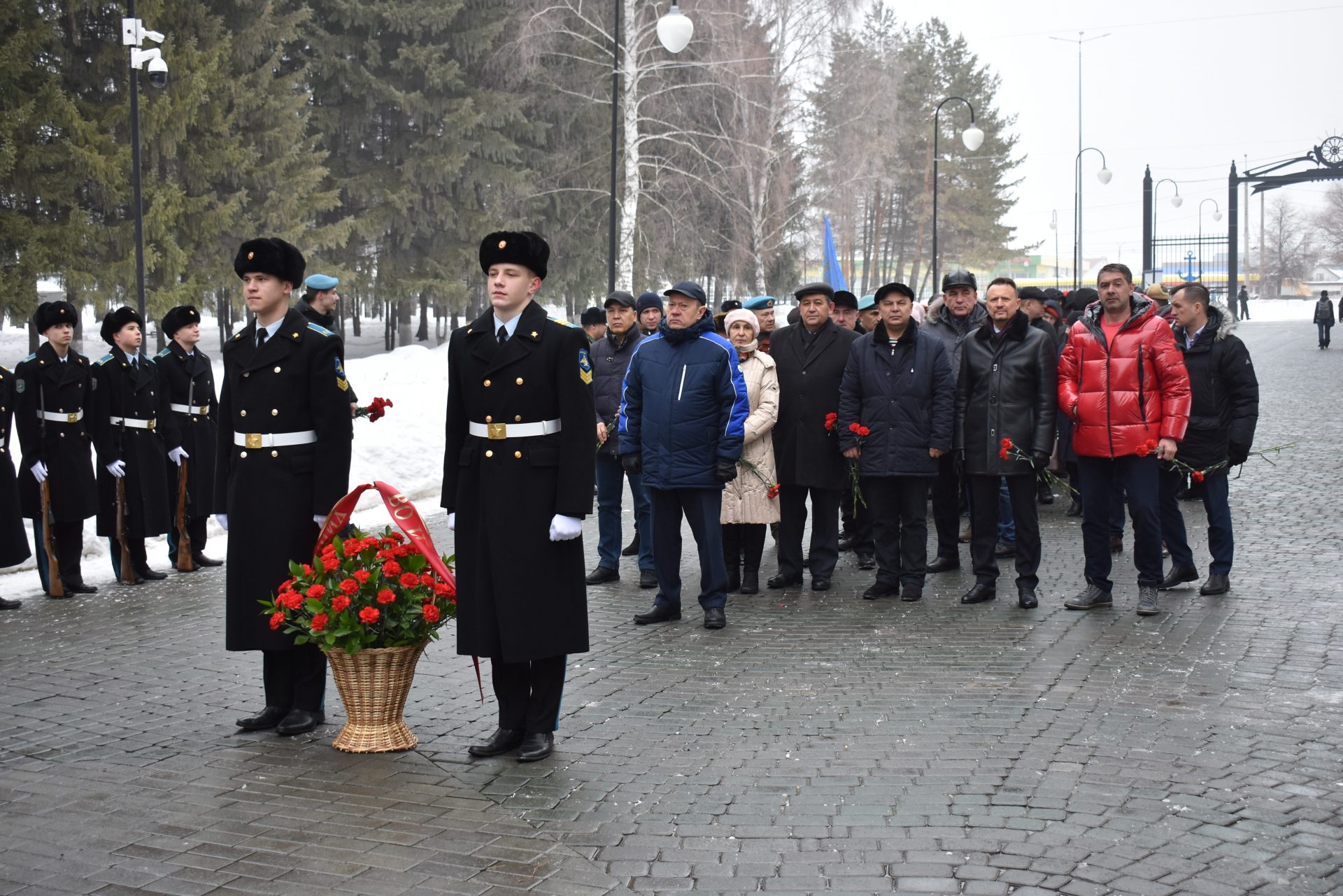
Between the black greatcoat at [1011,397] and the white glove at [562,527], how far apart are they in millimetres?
4182

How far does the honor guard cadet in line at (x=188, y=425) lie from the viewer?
11164 mm

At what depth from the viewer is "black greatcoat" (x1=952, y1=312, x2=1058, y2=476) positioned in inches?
363

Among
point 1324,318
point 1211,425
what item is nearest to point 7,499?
point 1211,425

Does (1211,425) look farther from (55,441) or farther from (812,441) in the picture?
(55,441)

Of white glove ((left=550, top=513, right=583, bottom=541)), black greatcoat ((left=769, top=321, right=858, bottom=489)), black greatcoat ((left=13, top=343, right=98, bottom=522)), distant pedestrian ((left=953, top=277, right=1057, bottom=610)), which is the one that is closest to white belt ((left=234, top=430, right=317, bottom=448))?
white glove ((left=550, top=513, right=583, bottom=541))

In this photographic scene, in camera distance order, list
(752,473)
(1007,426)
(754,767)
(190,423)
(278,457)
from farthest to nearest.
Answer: (190,423), (752,473), (1007,426), (278,457), (754,767)

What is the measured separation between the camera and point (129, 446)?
1088cm

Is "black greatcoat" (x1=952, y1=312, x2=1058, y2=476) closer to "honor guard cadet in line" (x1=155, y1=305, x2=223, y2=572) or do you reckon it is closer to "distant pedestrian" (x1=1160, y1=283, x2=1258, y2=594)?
"distant pedestrian" (x1=1160, y1=283, x2=1258, y2=594)

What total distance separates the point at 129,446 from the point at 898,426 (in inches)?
240

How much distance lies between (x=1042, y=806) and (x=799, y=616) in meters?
3.89

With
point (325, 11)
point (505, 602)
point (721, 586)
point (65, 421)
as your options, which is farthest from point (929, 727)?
point (325, 11)

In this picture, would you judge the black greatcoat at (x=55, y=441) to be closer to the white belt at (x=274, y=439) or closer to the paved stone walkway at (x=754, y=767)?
the paved stone walkway at (x=754, y=767)

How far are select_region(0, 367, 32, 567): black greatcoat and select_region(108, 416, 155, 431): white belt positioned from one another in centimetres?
82

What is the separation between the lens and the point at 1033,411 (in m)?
9.34
